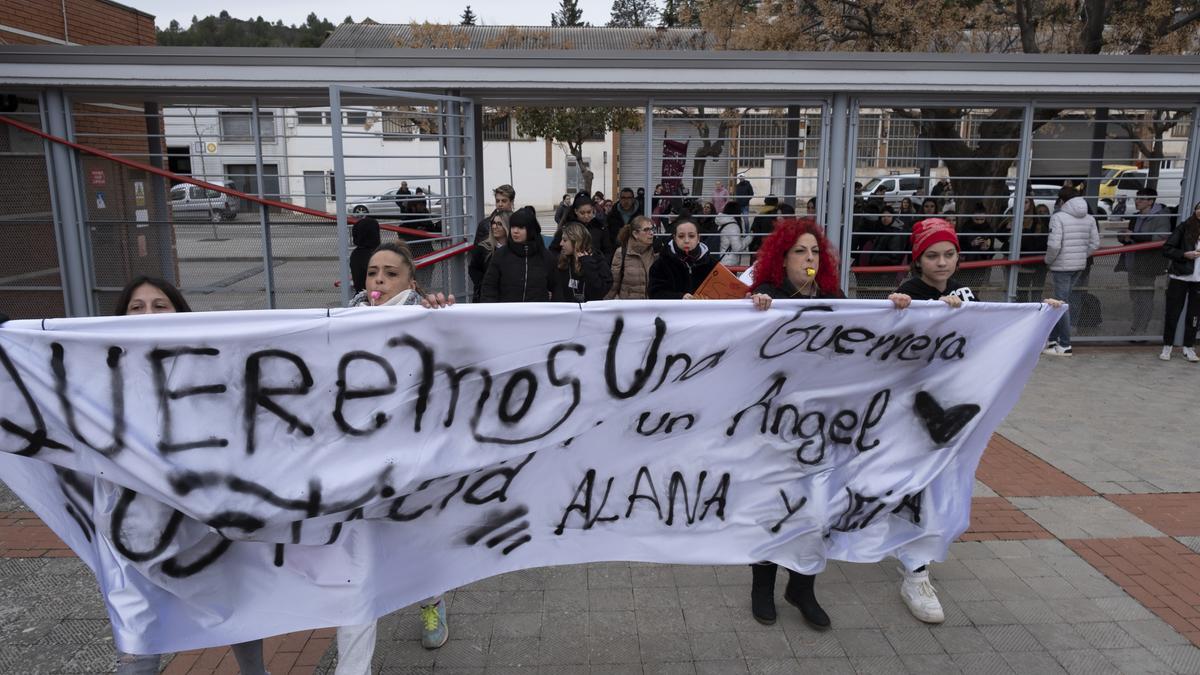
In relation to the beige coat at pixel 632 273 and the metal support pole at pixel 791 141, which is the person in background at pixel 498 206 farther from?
the metal support pole at pixel 791 141

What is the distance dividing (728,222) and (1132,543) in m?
6.00

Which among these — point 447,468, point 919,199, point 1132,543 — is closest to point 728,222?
point 919,199

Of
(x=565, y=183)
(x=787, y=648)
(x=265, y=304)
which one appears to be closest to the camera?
(x=787, y=648)

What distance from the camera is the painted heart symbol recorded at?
13.3ft

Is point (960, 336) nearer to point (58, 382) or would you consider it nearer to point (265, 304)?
point (58, 382)

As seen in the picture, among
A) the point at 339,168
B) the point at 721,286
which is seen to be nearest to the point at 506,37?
the point at 339,168

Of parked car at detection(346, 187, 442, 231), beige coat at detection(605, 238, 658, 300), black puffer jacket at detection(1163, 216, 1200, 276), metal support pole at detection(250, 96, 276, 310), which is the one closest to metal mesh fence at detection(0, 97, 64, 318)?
metal support pole at detection(250, 96, 276, 310)

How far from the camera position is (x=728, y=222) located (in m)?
10.2

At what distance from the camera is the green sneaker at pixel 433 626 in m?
3.95

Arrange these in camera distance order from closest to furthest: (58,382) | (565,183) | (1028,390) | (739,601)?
(58,382) < (739,601) < (1028,390) < (565,183)

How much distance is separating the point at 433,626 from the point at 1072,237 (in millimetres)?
8752

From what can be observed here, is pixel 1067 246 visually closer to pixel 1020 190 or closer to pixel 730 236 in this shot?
pixel 1020 190

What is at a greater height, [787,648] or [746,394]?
[746,394]

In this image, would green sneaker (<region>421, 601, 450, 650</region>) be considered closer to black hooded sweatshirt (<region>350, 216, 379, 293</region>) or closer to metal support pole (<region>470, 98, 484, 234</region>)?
black hooded sweatshirt (<region>350, 216, 379, 293</region>)
